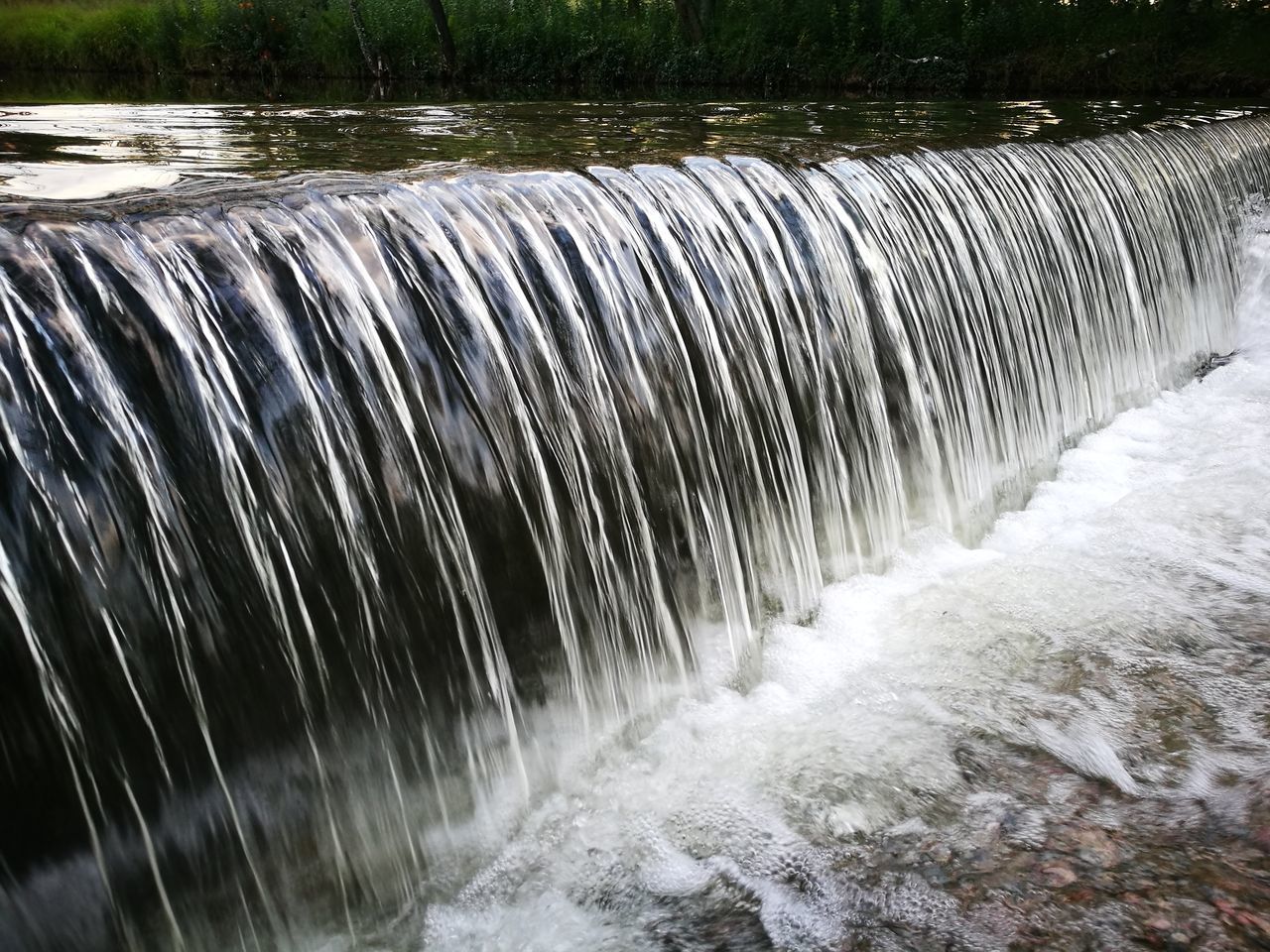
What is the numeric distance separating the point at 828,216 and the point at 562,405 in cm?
230

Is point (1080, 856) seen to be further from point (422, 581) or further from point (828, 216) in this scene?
point (828, 216)

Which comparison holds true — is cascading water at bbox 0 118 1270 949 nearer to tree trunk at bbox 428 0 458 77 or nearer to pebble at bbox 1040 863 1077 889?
pebble at bbox 1040 863 1077 889

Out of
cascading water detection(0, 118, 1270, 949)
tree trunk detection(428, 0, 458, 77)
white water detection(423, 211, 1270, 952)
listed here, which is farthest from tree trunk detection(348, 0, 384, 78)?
white water detection(423, 211, 1270, 952)

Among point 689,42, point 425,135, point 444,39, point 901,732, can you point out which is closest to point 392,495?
point 901,732

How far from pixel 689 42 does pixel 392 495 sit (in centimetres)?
2055

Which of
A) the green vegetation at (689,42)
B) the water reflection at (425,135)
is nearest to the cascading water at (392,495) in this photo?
the water reflection at (425,135)

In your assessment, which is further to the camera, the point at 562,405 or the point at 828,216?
the point at 828,216

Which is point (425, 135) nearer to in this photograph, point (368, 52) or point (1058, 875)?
point (1058, 875)

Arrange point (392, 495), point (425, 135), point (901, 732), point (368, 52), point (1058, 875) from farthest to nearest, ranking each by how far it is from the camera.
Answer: point (368, 52) < point (425, 135) < point (901, 732) < point (392, 495) < point (1058, 875)

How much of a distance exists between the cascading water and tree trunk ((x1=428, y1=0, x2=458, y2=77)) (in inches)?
684

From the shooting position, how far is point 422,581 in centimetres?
310

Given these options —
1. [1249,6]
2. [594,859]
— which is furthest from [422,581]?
[1249,6]

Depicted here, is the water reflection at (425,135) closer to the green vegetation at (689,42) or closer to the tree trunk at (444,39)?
the green vegetation at (689,42)

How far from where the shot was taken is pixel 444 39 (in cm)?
2088
